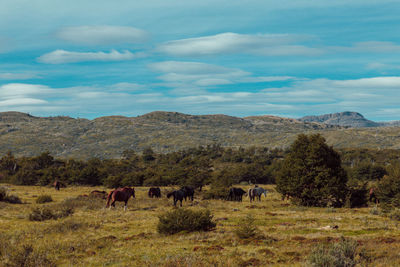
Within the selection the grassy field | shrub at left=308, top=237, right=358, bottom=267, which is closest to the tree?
the grassy field

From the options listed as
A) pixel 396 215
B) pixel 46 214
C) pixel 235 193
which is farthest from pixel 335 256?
pixel 235 193

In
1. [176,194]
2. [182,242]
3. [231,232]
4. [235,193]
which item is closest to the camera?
[182,242]

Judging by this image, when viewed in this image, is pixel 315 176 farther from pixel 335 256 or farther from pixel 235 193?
pixel 335 256

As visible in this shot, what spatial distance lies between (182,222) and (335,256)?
903 centimetres

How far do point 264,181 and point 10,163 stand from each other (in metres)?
58.9

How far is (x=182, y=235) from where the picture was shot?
1700 cm

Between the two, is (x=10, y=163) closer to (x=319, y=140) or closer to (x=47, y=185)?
(x=47, y=185)

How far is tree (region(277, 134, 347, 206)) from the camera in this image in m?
31.9

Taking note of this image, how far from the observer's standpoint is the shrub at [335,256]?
32.5ft

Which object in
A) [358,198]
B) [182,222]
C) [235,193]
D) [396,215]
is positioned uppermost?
[182,222]

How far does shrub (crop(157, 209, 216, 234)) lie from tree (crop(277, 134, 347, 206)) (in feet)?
56.5

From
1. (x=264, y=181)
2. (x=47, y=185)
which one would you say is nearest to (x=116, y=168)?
(x=47, y=185)

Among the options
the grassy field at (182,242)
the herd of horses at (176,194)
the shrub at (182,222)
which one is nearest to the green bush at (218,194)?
the herd of horses at (176,194)

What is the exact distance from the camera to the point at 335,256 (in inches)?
413
